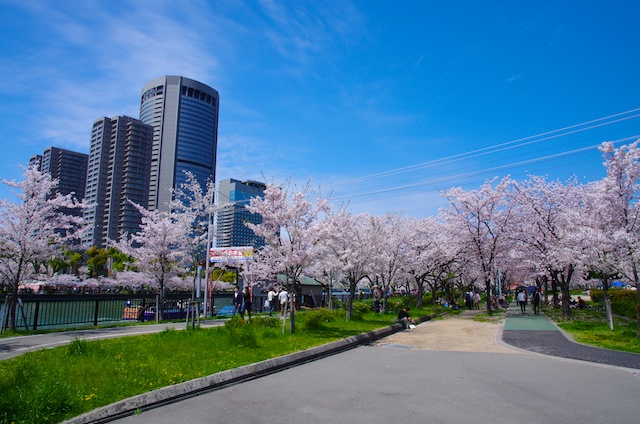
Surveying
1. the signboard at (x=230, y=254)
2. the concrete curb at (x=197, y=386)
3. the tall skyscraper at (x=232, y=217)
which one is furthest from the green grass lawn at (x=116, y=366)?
the tall skyscraper at (x=232, y=217)

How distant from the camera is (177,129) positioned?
373ft

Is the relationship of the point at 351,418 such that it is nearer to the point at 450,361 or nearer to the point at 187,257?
the point at 450,361

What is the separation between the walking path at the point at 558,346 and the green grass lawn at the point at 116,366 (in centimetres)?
607

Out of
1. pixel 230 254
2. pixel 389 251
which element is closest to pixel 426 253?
pixel 389 251

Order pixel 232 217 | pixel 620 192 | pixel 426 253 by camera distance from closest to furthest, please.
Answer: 1. pixel 620 192
2. pixel 426 253
3. pixel 232 217

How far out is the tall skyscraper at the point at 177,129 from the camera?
110562mm

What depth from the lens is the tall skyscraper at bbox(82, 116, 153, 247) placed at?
112625 millimetres

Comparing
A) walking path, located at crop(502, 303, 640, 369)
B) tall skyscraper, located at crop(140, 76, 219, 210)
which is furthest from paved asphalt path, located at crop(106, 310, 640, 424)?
tall skyscraper, located at crop(140, 76, 219, 210)

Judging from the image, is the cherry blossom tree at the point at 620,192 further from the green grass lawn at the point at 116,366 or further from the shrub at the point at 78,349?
the shrub at the point at 78,349

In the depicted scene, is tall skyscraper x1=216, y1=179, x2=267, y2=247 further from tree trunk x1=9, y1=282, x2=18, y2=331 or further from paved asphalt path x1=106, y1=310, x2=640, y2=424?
paved asphalt path x1=106, y1=310, x2=640, y2=424

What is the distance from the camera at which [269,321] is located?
16.4 m

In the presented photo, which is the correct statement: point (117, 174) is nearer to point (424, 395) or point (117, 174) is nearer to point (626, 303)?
point (626, 303)

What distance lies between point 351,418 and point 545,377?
511cm

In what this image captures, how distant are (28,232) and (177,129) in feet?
338
